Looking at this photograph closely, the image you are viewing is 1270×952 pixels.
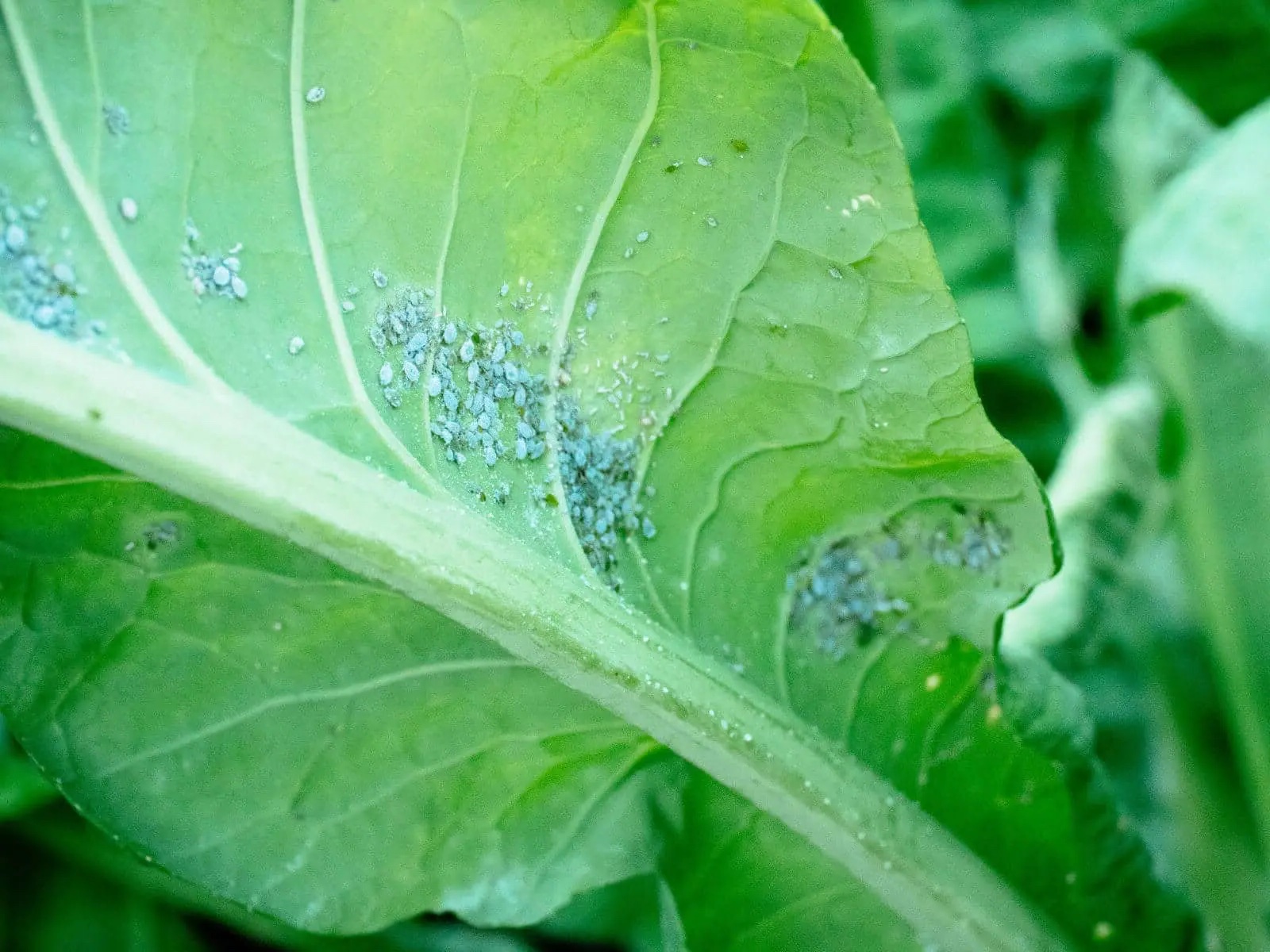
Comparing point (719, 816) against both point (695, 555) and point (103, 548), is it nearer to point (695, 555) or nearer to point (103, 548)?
point (695, 555)

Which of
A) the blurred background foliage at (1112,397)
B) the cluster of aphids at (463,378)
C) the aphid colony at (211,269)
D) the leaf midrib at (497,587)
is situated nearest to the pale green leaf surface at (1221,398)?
the blurred background foliage at (1112,397)

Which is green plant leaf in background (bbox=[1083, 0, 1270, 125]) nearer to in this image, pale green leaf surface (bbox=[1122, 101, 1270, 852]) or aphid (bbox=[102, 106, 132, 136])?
pale green leaf surface (bbox=[1122, 101, 1270, 852])

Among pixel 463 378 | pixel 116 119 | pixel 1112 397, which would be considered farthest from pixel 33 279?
pixel 1112 397

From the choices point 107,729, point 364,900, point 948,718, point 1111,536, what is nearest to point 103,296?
point 107,729

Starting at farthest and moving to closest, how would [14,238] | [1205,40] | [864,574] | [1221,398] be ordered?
[1221,398], [1205,40], [864,574], [14,238]

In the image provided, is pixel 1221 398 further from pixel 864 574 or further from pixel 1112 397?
pixel 864 574
